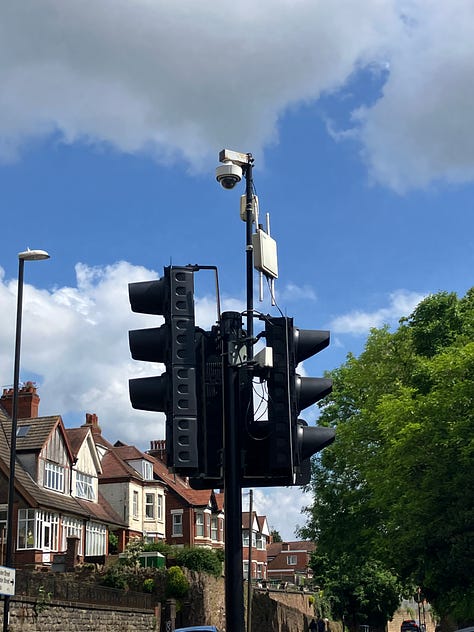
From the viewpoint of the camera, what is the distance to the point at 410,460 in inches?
1139

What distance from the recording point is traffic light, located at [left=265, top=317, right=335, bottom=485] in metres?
6.34

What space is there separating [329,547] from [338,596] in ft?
84.8

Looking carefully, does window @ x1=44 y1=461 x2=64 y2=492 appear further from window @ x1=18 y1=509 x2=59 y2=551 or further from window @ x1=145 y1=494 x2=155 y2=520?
window @ x1=145 y1=494 x2=155 y2=520

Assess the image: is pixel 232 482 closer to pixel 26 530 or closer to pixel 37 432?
pixel 26 530

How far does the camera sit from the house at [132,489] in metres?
62.9

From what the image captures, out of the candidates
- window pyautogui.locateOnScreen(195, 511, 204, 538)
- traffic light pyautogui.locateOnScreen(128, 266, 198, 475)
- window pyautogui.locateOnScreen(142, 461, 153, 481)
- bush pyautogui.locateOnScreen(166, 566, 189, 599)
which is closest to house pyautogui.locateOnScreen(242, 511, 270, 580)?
window pyautogui.locateOnScreen(195, 511, 204, 538)

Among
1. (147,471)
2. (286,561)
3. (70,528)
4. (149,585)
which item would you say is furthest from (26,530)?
(286,561)

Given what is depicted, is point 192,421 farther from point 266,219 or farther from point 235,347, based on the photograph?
point 266,219

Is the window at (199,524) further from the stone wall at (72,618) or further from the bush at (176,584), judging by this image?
the stone wall at (72,618)

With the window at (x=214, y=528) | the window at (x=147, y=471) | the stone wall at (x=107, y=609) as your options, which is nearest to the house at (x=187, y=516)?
the window at (x=214, y=528)

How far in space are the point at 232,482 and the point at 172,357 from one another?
3.28 ft

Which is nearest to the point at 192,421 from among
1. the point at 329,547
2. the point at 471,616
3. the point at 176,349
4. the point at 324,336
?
the point at 176,349

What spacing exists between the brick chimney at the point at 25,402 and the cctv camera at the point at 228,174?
1937 inches

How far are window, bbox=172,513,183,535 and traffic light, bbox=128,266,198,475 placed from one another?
225ft
